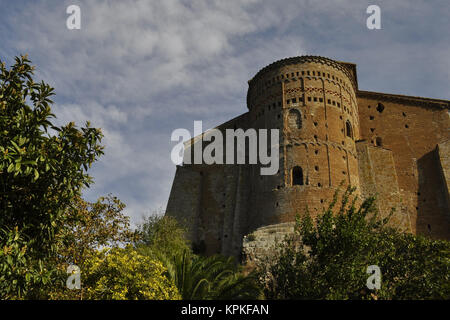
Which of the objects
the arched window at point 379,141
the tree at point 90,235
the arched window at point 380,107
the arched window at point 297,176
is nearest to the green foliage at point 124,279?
the tree at point 90,235

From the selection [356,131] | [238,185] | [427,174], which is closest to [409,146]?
[427,174]

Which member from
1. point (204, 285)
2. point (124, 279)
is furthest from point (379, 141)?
point (124, 279)

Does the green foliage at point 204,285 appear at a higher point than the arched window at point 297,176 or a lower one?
lower

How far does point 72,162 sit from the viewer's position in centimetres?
841

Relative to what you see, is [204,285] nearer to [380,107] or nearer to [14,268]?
[14,268]

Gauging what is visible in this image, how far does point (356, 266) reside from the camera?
11.4 metres

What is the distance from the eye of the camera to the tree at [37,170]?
7.68 metres

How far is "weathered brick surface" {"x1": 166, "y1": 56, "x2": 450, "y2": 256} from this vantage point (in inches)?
814

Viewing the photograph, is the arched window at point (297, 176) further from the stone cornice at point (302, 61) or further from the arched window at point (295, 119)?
the stone cornice at point (302, 61)

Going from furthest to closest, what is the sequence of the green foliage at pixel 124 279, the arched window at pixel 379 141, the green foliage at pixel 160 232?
the arched window at pixel 379 141 → the green foliage at pixel 160 232 → the green foliage at pixel 124 279

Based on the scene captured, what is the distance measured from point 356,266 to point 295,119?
39.7 ft

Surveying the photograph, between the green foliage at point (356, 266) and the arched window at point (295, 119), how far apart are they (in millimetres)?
9096

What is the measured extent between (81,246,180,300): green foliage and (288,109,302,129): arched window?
13463 mm
